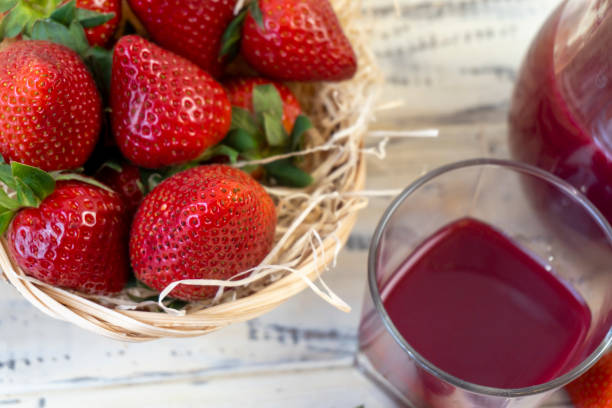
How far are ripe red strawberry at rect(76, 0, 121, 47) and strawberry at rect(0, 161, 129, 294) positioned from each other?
182 mm

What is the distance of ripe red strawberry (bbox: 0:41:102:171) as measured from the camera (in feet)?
2.25

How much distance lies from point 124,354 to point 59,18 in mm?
421

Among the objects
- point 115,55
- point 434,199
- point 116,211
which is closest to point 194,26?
point 115,55

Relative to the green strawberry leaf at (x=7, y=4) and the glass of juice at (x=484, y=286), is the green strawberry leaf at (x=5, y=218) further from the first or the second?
the glass of juice at (x=484, y=286)

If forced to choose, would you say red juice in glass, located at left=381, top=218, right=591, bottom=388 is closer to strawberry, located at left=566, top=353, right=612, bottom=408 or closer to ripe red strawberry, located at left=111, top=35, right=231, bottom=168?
strawberry, located at left=566, top=353, right=612, bottom=408

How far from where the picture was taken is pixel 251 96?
859 millimetres

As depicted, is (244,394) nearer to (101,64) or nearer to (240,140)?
(240,140)

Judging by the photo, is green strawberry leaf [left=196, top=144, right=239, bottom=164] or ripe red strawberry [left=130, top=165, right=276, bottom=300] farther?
green strawberry leaf [left=196, top=144, right=239, bottom=164]

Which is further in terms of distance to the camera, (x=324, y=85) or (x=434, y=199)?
(x=324, y=85)

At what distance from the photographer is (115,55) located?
2.41 feet

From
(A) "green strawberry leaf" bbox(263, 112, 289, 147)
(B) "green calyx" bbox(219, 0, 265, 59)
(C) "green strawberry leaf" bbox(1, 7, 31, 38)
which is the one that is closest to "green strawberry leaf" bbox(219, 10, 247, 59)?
(B) "green calyx" bbox(219, 0, 265, 59)

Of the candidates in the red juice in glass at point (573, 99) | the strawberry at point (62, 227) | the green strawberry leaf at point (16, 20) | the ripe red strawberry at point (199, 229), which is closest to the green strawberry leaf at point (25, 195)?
the strawberry at point (62, 227)

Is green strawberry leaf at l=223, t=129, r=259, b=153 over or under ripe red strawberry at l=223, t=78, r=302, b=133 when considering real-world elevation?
under

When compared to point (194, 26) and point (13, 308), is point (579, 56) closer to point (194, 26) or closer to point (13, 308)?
point (194, 26)
